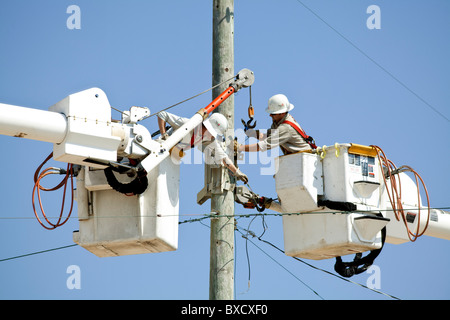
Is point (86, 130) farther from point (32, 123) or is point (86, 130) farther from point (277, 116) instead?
point (277, 116)

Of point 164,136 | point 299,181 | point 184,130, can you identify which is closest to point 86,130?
point 184,130

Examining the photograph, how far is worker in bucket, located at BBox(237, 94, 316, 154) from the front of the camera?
42.2 ft

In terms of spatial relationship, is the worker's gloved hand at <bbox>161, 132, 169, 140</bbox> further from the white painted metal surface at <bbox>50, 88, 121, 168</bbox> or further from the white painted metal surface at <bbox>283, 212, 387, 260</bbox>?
the white painted metal surface at <bbox>283, 212, 387, 260</bbox>

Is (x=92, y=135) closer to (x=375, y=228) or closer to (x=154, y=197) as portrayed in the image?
(x=154, y=197)

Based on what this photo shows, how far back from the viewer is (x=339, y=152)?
39.9 feet

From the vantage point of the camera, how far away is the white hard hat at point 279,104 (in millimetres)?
13016

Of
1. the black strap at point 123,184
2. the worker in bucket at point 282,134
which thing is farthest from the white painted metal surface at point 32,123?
the worker in bucket at point 282,134

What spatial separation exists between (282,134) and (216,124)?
0.94m

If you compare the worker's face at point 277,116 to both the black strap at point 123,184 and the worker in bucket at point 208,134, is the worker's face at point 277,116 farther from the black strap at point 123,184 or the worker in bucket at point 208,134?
the black strap at point 123,184

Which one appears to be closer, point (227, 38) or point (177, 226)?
point (177, 226)

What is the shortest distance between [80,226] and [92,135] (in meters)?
1.67

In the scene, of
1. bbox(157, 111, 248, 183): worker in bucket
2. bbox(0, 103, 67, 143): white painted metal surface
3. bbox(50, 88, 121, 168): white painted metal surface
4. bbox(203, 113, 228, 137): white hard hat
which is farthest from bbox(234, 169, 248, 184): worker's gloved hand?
bbox(0, 103, 67, 143): white painted metal surface

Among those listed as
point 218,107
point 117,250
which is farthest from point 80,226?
point 218,107

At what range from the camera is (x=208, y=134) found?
40.5ft
